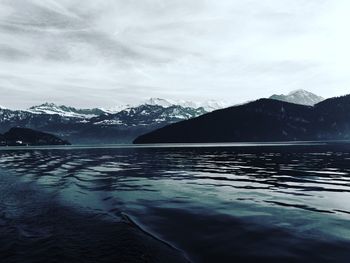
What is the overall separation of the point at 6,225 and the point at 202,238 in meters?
13.6

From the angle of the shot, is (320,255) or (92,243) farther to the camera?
(92,243)

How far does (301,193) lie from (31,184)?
34.2 metres

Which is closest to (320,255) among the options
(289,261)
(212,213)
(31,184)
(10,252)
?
(289,261)

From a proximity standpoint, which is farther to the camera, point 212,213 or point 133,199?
point 133,199

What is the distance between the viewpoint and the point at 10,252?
18.0 metres

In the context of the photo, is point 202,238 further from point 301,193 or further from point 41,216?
point 301,193

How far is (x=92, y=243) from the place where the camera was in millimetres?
19422

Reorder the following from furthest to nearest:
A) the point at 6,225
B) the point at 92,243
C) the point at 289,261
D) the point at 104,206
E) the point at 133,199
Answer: the point at 133,199 < the point at 104,206 < the point at 6,225 < the point at 92,243 < the point at 289,261

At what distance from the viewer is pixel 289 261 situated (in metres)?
16.8

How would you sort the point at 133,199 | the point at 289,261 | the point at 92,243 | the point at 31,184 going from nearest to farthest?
the point at 289,261, the point at 92,243, the point at 133,199, the point at 31,184

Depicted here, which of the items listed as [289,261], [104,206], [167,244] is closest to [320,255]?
[289,261]

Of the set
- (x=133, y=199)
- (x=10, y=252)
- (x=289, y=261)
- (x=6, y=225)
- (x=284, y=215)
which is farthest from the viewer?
(x=133, y=199)

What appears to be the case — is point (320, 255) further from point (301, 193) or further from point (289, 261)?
point (301, 193)

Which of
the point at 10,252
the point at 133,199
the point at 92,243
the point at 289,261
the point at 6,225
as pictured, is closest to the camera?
the point at 289,261
